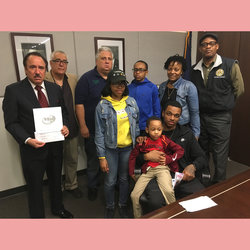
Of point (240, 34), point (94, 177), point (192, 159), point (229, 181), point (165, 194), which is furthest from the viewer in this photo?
point (240, 34)

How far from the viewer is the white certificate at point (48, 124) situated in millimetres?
1737

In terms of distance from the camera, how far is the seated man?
181cm

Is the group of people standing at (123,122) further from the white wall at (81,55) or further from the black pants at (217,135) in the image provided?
the white wall at (81,55)

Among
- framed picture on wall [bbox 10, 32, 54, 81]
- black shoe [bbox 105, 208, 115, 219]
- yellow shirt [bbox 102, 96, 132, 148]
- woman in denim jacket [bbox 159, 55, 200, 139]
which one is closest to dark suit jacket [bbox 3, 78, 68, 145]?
yellow shirt [bbox 102, 96, 132, 148]

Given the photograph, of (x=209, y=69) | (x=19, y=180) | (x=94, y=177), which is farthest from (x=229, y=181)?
(x=19, y=180)

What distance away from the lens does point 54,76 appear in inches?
92.1

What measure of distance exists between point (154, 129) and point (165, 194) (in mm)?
583

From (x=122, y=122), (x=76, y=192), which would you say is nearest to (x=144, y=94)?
(x=122, y=122)

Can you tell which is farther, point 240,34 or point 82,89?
point 240,34

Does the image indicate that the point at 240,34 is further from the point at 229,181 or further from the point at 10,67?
the point at 10,67

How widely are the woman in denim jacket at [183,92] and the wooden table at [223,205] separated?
971 millimetres

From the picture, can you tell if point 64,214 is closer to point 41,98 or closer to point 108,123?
point 108,123

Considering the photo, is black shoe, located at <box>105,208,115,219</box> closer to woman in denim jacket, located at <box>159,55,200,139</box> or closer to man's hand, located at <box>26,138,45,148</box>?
man's hand, located at <box>26,138,45,148</box>

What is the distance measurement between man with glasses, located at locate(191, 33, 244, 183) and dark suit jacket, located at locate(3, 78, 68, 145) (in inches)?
73.7
